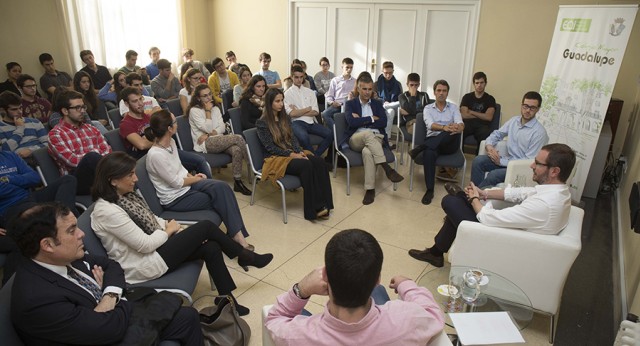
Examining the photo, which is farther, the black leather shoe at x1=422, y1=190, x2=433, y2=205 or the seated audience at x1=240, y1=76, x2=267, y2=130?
the seated audience at x1=240, y1=76, x2=267, y2=130

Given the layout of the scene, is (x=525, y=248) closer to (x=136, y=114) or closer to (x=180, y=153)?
(x=180, y=153)

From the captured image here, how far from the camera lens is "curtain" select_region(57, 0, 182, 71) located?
6.81 metres

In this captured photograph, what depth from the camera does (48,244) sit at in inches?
68.7

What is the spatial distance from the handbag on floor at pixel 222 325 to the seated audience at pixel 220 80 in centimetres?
435

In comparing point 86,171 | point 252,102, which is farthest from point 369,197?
point 86,171

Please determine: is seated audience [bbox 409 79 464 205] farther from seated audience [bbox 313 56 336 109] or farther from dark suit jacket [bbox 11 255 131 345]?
dark suit jacket [bbox 11 255 131 345]

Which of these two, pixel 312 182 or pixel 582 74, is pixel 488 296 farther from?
pixel 582 74

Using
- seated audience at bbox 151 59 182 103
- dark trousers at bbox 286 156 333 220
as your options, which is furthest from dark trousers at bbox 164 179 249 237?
seated audience at bbox 151 59 182 103

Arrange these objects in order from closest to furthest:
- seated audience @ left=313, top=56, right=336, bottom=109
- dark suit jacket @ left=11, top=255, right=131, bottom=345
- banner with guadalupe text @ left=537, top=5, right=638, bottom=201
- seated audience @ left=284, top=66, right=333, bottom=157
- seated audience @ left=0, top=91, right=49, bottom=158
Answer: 1. dark suit jacket @ left=11, top=255, right=131, bottom=345
2. seated audience @ left=0, top=91, right=49, bottom=158
3. banner with guadalupe text @ left=537, top=5, right=638, bottom=201
4. seated audience @ left=284, top=66, right=333, bottom=157
5. seated audience @ left=313, top=56, right=336, bottom=109

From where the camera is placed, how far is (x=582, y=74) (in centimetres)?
468

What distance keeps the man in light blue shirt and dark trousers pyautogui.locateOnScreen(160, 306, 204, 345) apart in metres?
3.13

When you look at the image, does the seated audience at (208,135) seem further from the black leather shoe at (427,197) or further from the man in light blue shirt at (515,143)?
the man in light blue shirt at (515,143)

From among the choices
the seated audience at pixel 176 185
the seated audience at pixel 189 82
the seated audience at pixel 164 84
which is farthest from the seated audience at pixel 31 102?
the seated audience at pixel 176 185

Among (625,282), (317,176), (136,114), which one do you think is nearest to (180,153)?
(136,114)
